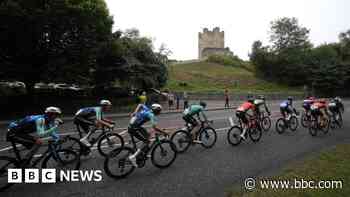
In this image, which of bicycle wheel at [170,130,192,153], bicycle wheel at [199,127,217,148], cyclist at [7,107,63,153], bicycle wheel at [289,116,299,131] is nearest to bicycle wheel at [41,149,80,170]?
cyclist at [7,107,63,153]

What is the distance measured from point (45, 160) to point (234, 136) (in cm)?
659

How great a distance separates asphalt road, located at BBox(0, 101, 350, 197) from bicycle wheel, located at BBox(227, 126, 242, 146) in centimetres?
22

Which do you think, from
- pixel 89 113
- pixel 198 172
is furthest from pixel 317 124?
pixel 89 113

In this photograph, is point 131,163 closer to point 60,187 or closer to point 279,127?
point 60,187

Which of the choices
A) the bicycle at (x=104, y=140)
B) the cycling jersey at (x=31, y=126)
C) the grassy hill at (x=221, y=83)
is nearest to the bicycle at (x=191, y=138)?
the bicycle at (x=104, y=140)

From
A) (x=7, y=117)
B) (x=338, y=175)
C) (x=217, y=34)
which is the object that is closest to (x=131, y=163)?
(x=338, y=175)

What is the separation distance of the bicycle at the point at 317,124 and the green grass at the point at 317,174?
308 centimetres

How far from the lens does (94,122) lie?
26.8 ft

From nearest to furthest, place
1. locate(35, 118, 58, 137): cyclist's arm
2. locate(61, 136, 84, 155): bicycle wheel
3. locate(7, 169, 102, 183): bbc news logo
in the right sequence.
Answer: locate(7, 169, 102, 183): bbc news logo
locate(35, 118, 58, 137): cyclist's arm
locate(61, 136, 84, 155): bicycle wheel

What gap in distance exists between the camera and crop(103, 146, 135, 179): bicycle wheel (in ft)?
19.4

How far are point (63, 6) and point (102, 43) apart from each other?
154 inches

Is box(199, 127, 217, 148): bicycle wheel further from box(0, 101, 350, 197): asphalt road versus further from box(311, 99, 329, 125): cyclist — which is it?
box(311, 99, 329, 125): cyclist

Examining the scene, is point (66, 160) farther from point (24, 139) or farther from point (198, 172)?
point (198, 172)

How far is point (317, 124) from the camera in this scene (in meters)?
11.4
